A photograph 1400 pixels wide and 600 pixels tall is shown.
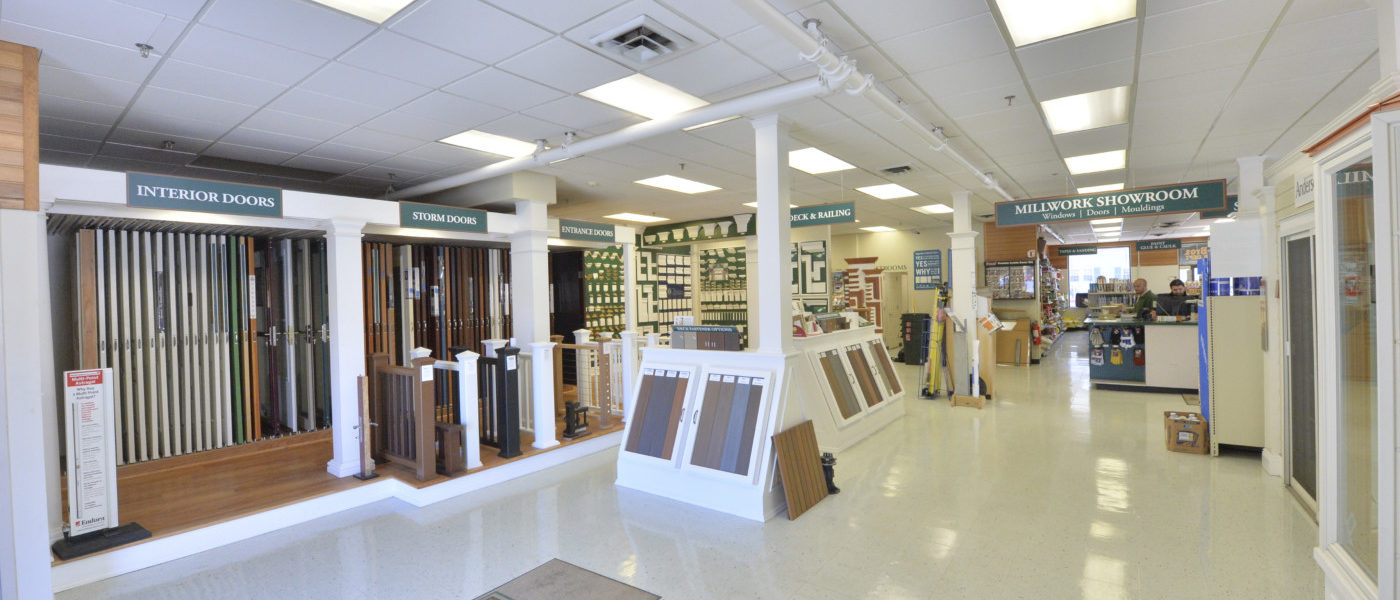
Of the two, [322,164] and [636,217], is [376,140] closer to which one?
[322,164]

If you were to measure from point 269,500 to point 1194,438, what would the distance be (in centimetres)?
797

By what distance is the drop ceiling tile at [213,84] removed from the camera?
150 inches

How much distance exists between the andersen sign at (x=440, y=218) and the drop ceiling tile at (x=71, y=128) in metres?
2.36

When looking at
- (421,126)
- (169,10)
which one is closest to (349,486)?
(421,126)

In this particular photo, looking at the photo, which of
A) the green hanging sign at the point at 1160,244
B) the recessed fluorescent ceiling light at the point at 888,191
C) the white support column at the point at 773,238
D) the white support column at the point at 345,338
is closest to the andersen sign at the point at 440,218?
the white support column at the point at 345,338

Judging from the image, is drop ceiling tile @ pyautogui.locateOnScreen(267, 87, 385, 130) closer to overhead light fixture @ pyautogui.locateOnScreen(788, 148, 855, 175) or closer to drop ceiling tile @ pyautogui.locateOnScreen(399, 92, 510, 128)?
drop ceiling tile @ pyautogui.locateOnScreen(399, 92, 510, 128)

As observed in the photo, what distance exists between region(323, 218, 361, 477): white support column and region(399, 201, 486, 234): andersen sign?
1.49 ft

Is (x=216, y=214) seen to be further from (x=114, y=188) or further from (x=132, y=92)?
(x=132, y=92)

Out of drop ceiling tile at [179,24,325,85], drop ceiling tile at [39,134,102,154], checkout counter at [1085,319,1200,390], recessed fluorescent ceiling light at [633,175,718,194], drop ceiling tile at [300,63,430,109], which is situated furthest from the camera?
checkout counter at [1085,319,1200,390]

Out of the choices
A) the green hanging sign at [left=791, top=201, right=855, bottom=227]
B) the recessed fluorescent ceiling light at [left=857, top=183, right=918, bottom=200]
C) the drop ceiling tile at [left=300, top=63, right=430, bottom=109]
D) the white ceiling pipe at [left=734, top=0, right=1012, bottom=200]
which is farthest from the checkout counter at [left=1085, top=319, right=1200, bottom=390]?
the drop ceiling tile at [left=300, top=63, right=430, bottom=109]

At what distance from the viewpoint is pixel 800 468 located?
447 cm

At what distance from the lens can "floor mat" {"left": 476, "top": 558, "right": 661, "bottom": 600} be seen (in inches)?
125

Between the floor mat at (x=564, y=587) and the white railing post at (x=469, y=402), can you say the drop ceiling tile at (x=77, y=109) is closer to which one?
the white railing post at (x=469, y=402)

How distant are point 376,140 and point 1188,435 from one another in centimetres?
812
